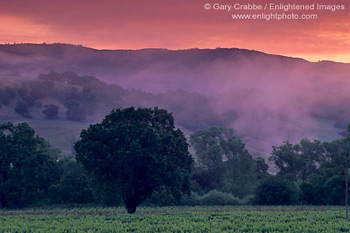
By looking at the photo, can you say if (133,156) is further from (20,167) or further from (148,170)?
(20,167)

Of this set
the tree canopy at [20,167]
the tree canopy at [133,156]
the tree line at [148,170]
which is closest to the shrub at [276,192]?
the tree line at [148,170]

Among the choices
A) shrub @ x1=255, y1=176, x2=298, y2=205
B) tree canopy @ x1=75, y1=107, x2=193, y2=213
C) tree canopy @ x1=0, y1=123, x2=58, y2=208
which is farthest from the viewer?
shrub @ x1=255, y1=176, x2=298, y2=205

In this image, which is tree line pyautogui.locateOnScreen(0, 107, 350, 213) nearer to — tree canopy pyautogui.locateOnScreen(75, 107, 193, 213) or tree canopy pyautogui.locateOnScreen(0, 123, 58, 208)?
tree canopy pyautogui.locateOnScreen(75, 107, 193, 213)

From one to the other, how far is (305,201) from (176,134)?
3402 centimetres

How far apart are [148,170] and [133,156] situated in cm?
241

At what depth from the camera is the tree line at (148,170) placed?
181ft

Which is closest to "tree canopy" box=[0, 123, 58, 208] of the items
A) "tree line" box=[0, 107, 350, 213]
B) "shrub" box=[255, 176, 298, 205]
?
"tree line" box=[0, 107, 350, 213]

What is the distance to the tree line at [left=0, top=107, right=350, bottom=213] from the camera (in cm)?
5516

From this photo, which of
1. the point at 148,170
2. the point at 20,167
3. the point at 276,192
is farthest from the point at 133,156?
the point at 276,192

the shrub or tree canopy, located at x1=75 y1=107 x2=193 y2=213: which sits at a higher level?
tree canopy, located at x1=75 y1=107 x2=193 y2=213

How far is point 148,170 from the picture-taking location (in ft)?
181

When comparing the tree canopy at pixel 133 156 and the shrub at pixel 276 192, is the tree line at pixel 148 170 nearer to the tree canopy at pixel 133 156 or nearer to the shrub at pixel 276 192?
the tree canopy at pixel 133 156

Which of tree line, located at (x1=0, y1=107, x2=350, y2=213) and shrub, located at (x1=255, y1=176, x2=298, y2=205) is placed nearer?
tree line, located at (x1=0, y1=107, x2=350, y2=213)

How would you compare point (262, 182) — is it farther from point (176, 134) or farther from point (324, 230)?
point (324, 230)
